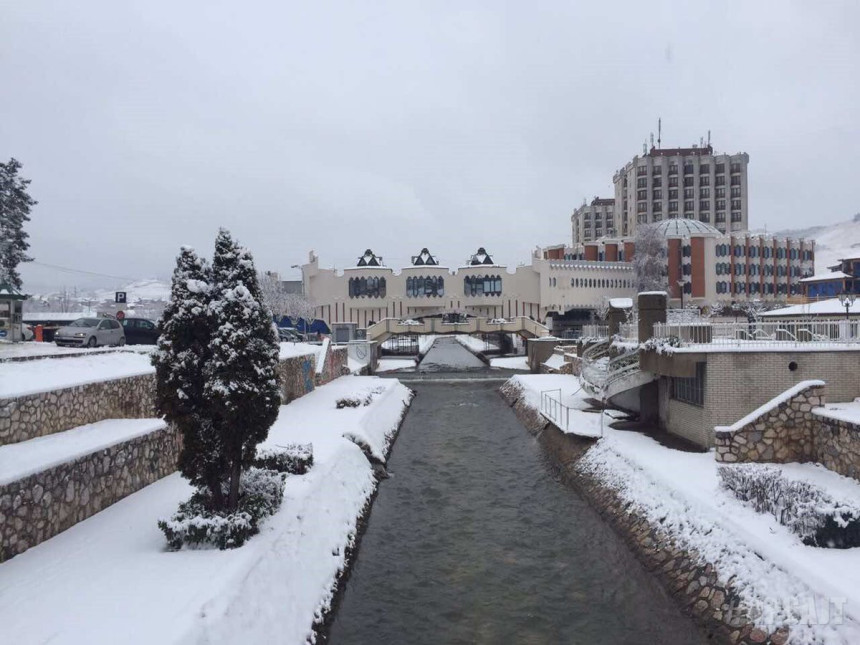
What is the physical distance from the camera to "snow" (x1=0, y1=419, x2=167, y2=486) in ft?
38.7

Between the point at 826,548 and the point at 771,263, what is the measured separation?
341ft

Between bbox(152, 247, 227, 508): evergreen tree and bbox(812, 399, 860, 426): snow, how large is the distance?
1681 cm

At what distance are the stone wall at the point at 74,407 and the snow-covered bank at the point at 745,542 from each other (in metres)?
15.7

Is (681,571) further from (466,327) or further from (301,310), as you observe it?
(301,310)

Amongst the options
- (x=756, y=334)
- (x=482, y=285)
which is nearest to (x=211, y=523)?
(x=756, y=334)

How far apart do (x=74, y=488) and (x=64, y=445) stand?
3.91 ft

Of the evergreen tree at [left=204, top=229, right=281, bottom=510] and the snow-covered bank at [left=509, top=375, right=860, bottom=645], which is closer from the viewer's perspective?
the snow-covered bank at [left=509, top=375, right=860, bottom=645]

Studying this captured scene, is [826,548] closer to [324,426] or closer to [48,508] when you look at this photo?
[48,508]

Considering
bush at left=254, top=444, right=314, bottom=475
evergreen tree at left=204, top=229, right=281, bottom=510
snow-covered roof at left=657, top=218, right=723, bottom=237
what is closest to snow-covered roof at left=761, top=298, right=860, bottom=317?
bush at left=254, top=444, right=314, bottom=475

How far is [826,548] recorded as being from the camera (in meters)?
12.6

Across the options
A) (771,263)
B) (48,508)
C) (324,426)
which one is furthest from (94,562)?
(771,263)

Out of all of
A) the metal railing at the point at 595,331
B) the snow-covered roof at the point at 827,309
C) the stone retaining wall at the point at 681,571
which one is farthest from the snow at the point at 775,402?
the metal railing at the point at 595,331

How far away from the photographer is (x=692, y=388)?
23328 millimetres

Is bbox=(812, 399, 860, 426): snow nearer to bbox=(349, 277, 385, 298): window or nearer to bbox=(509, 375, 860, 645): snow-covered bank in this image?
bbox=(509, 375, 860, 645): snow-covered bank
